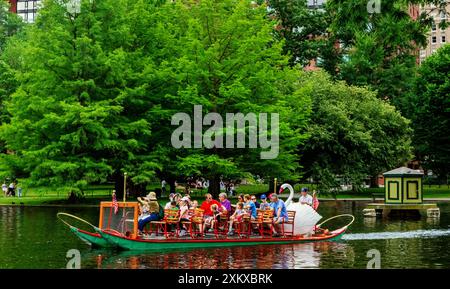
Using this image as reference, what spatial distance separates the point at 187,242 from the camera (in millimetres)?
27188

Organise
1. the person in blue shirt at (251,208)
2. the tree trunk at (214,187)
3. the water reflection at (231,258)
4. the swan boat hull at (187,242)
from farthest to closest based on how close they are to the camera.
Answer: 1. the tree trunk at (214,187)
2. the person in blue shirt at (251,208)
3. the swan boat hull at (187,242)
4. the water reflection at (231,258)

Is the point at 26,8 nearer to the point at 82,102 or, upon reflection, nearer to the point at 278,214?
the point at 82,102

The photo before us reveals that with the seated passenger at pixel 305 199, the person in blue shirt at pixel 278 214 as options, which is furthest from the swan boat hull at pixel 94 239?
the seated passenger at pixel 305 199

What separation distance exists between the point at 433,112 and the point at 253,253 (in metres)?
58.9

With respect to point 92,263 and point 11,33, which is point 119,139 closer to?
point 92,263

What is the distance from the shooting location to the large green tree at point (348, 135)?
66812mm

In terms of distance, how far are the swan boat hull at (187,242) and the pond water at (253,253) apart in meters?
0.52

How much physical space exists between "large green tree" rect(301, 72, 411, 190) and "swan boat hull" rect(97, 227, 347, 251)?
3630cm

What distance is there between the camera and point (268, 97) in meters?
57.2

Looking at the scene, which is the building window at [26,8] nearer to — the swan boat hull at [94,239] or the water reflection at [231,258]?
the swan boat hull at [94,239]

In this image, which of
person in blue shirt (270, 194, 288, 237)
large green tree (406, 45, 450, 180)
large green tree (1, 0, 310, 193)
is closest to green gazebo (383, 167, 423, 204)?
large green tree (1, 0, 310, 193)

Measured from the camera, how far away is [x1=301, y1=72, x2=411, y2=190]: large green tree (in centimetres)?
6681
